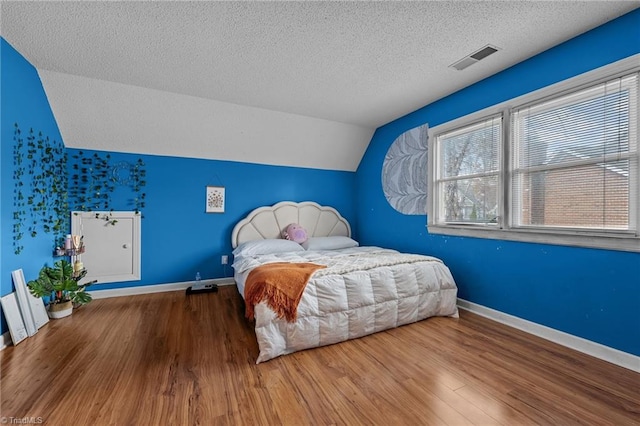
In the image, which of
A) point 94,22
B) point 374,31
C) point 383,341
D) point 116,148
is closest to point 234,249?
point 116,148

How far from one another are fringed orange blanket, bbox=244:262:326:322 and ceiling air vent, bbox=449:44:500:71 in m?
2.26

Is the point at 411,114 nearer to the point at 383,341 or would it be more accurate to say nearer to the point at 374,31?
the point at 374,31

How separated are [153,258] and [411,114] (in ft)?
13.0

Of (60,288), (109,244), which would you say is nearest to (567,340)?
(60,288)

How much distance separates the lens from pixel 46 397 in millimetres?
1429

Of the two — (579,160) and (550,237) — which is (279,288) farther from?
(579,160)

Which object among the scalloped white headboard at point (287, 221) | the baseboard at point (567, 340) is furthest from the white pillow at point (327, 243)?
the baseboard at point (567, 340)

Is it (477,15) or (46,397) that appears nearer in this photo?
(46,397)

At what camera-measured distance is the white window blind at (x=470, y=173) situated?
2.55 m

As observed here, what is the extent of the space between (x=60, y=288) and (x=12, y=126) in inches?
58.8

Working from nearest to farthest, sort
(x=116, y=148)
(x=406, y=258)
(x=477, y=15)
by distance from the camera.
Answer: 1. (x=477, y=15)
2. (x=406, y=258)
3. (x=116, y=148)

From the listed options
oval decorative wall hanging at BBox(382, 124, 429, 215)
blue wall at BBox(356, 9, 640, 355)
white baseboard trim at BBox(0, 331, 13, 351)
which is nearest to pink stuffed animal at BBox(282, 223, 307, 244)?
oval decorative wall hanging at BBox(382, 124, 429, 215)

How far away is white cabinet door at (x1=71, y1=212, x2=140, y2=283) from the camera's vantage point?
3.10m

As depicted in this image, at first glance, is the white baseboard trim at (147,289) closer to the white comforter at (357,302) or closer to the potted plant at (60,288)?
the potted plant at (60,288)
